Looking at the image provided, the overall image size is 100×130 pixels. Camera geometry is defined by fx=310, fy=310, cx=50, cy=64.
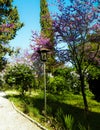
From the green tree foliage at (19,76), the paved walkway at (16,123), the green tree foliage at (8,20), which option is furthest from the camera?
the green tree foliage at (19,76)

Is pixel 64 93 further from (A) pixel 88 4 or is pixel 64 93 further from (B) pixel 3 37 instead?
(A) pixel 88 4

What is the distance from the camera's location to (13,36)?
80.4ft

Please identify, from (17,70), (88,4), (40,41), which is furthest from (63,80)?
(88,4)

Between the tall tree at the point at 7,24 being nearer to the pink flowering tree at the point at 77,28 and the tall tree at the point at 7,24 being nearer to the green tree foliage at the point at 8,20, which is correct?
the green tree foliage at the point at 8,20

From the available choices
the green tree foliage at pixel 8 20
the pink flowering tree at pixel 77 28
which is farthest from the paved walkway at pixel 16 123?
the green tree foliage at pixel 8 20

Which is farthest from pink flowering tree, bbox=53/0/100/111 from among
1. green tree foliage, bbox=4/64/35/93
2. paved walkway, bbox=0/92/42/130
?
green tree foliage, bbox=4/64/35/93

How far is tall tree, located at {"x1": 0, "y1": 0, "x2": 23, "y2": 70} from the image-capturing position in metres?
23.6

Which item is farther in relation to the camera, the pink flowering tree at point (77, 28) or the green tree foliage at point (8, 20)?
the green tree foliage at point (8, 20)

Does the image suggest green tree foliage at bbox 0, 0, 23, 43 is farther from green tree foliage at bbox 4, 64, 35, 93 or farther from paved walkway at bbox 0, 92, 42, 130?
paved walkway at bbox 0, 92, 42, 130

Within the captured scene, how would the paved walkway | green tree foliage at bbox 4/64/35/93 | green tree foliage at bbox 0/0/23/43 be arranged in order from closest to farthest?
the paved walkway, green tree foliage at bbox 0/0/23/43, green tree foliage at bbox 4/64/35/93

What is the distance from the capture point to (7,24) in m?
23.8

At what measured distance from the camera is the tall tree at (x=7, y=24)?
928 inches

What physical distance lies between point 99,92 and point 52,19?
653 centimetres

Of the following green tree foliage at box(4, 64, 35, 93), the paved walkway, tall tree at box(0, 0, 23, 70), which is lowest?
the paved walkway
